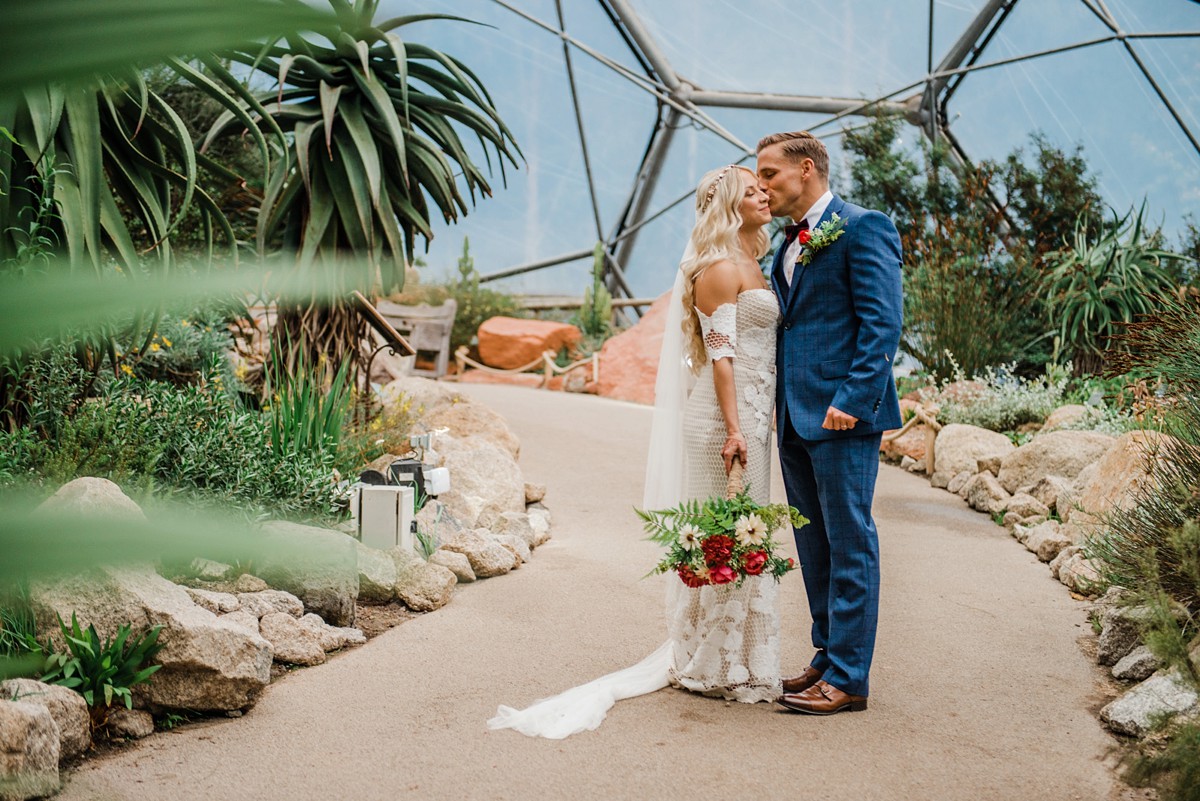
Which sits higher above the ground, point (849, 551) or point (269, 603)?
point (849, 551)

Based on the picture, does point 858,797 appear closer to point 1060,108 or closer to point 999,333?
point 999,333

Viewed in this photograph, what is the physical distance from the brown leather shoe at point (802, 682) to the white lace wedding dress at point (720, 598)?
54 millimetres

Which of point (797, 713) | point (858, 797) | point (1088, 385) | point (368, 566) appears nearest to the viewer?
point (858, 797)

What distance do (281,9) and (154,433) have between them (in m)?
4.52

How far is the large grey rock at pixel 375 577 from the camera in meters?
4.42

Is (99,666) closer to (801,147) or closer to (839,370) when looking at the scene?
(839,370)

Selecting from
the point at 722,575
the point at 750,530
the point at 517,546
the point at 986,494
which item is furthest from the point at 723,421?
the point at 986,494

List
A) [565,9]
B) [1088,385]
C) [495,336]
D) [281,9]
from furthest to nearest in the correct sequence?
[565,9] → [495,336] → [1088,385] → [281,9]

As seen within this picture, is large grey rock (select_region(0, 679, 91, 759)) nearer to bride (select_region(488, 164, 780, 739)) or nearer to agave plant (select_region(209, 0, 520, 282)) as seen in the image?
bride (select_region(488, 164, 780, 739))

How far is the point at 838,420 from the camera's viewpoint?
318 cm

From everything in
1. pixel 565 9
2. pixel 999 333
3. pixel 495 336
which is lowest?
pixel 495 336

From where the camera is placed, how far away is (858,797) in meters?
2.69

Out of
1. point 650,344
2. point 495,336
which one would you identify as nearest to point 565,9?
point 495,336

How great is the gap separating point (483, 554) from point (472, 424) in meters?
2.36
